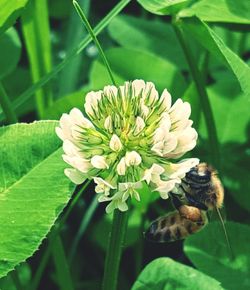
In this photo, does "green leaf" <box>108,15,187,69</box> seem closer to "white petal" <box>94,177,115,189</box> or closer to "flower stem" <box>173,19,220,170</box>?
"flower stem" <box>173,19,220,170</box>

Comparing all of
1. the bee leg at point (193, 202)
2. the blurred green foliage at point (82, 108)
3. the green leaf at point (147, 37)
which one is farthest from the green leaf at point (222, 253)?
the green leaf at point (147, 37)

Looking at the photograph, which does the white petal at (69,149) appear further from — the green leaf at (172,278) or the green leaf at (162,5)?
the green leaf at (162,5)

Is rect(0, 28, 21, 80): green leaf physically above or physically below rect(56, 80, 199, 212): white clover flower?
below

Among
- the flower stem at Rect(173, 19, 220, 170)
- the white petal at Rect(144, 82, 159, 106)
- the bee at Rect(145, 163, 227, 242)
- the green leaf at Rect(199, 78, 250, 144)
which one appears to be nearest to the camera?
the white petal at Rect(144, 82, 159, 106)

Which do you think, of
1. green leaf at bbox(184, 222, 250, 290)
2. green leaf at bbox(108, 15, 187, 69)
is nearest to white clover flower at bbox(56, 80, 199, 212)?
green leaf at bbox(184, 222, 250, 290)

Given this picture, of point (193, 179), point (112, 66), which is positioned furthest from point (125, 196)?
point (112, 66)

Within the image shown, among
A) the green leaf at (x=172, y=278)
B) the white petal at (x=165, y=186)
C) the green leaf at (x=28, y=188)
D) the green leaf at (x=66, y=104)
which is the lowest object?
the green leaf at (x=172, y=278)

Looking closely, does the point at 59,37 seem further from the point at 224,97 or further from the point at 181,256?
the point at 181,256
